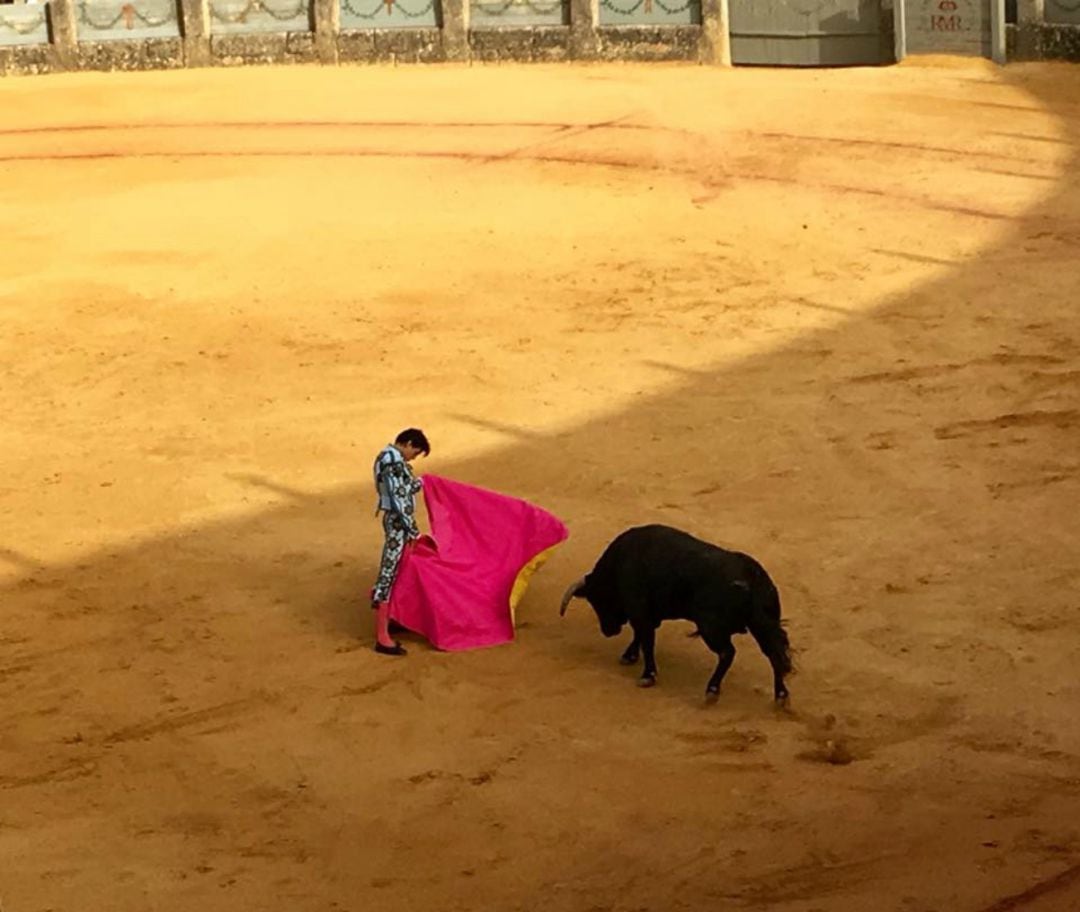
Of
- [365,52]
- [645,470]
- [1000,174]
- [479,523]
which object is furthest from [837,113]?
[479,523]

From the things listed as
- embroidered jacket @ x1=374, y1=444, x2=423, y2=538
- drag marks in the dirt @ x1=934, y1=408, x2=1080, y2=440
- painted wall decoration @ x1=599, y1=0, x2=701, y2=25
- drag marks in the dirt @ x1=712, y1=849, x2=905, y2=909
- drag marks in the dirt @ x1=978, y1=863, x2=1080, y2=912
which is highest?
painted wall decoration @ x1=599, y1=0, x2=701, y2=25

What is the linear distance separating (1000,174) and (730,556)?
35.9 feet

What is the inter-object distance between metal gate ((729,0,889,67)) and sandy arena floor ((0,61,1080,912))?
1.20 m

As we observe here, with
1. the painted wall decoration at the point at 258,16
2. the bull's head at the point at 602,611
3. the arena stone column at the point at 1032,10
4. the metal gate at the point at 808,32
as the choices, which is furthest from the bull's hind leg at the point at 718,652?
the painted wall decoration at the point at 258,16

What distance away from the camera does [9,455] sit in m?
14.9

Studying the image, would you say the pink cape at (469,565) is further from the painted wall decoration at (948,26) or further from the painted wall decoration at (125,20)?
the painted wall decoration at (125,20)

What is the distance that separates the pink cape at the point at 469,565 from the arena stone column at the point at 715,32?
1522 centimetres

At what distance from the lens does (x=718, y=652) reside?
10.3 metres

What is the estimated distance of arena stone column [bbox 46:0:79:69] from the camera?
91.3 ft

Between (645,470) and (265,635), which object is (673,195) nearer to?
(645,470)

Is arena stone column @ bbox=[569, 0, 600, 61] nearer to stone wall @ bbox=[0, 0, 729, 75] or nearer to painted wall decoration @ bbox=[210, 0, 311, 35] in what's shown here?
stone wall @ bbox=[0, 0, 729, 75]

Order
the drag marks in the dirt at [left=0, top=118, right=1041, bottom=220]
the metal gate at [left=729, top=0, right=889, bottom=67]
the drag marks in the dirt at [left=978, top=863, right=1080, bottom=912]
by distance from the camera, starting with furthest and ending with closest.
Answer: the metal gate at [left=729, top=0, right=889, bottom=67], the drag marks in the dirt at [left=0, top=118, right=1041, bottom=220], the drag marks in the dirt at [left=978, top=863, right=1080, bottom=912]

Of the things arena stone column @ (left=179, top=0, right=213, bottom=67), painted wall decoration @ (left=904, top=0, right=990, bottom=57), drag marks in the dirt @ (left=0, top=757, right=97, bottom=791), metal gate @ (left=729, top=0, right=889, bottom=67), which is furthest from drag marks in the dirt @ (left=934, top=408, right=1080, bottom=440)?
arena stone column @ (left=179, top=0, right=213, bottom=67)

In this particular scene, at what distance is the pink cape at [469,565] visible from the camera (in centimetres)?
1144
